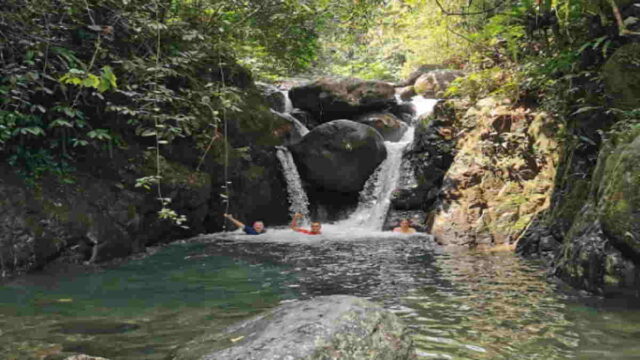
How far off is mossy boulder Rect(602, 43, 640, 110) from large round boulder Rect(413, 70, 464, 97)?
45.3 ft

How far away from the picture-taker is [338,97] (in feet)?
54.7

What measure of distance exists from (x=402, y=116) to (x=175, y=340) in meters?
15.5

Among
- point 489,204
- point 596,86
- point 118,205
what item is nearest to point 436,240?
point 489,204

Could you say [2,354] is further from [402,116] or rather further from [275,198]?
[402,116]

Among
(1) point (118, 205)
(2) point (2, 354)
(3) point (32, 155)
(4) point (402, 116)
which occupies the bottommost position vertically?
(2) point (2, 354)

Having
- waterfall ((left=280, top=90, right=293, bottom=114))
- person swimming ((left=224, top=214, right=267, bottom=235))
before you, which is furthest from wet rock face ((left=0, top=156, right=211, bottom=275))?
waterfall ((left=280, top=90, right=293, bottom=114))

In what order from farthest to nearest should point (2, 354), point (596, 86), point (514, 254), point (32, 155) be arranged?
1. point (514, 254)
2. point (32, 155)
3. point (596, 86)
4. point (2, 354)

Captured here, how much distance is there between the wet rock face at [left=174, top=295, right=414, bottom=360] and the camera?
116 inches

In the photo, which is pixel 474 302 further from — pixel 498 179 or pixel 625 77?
pixel 498 179

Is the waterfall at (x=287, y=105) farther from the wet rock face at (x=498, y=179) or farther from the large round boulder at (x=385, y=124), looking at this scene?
the wet rock face at (x=498, y=179)

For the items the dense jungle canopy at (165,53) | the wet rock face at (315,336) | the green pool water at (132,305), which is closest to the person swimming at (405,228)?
the dense jungle canopy at (165,53)

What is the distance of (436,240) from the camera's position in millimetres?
10648

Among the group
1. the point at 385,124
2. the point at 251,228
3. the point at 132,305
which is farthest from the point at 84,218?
the point at 385,124

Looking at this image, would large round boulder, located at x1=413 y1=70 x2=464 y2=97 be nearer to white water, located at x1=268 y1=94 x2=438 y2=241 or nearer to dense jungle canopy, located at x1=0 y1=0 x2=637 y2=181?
white water, located at x1=268 y1=94 x2=438 y2=241
